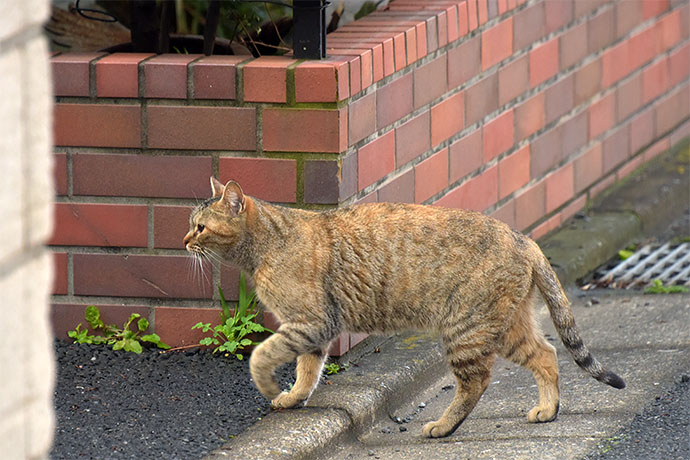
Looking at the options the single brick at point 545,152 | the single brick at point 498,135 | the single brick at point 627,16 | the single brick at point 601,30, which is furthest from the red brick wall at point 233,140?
the single brick at point 627,16

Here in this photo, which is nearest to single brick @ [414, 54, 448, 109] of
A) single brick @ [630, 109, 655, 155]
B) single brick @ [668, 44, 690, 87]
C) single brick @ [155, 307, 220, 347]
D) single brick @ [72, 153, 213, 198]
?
single brick @ [72, 153, 213, 198]

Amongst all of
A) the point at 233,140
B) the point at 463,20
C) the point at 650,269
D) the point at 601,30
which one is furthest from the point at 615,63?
the point at 233,140

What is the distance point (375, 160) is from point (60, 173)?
1292 mm

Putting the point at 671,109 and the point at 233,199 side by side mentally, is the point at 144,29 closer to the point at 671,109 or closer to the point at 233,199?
the point at 233,199

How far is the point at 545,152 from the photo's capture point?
639 centimetres

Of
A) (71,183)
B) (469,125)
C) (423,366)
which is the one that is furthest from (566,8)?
(71,183)

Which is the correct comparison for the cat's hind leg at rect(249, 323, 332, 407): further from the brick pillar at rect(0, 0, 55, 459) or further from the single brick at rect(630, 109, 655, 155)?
the single brick at rect(630, 109, 655, 155)

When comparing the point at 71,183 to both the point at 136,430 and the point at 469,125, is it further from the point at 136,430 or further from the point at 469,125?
the point at 469,125

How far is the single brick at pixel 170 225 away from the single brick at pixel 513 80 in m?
1.98

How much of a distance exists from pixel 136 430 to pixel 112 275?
3.24 feet

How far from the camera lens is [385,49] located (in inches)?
187

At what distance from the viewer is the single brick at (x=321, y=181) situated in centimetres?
445

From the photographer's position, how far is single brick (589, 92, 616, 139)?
22.8 feet

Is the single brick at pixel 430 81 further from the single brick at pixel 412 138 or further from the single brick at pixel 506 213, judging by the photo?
the single brick at pixel 506 213
